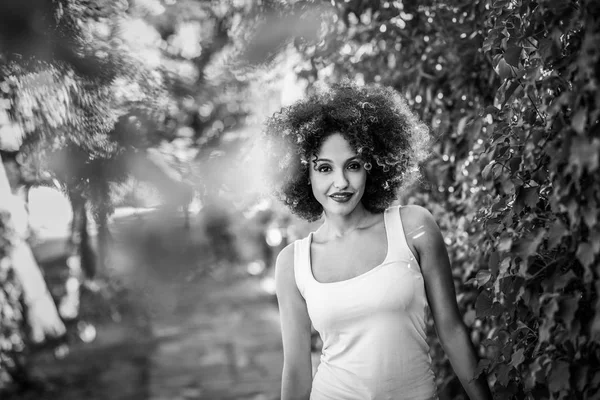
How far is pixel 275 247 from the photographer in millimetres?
4277

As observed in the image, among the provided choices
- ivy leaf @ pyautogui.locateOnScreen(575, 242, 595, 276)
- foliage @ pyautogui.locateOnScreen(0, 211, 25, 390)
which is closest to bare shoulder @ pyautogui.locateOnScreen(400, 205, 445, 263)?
ivy leaf @ pyautogui.locateOnScreen(575, 242, 595, 276)

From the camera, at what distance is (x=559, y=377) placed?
123 cm

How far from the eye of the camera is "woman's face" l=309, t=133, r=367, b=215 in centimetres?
179

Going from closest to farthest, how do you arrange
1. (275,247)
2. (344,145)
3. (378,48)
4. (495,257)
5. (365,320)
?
(495,257)
(365,320)
(344,145)
(378,48)
(275,247)

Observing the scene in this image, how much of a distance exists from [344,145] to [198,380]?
3.28m

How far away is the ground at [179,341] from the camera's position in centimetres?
359

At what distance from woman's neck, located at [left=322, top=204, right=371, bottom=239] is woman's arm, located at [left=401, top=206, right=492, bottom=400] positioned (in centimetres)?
17

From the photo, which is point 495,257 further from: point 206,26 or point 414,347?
point 206,26

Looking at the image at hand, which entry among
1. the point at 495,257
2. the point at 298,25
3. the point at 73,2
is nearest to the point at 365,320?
the point at 495,257

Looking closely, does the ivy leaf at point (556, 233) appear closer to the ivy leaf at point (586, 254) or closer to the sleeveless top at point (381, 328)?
the ivy leaf at point (586, 254)

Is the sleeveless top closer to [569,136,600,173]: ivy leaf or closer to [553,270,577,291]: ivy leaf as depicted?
[553,270,577,291]: ivy leaf

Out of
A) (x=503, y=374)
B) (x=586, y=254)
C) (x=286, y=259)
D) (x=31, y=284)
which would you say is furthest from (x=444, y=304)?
(x=31, y=284)

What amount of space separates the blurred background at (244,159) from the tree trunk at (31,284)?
11 mm

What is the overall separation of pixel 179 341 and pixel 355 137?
11.5 feet
